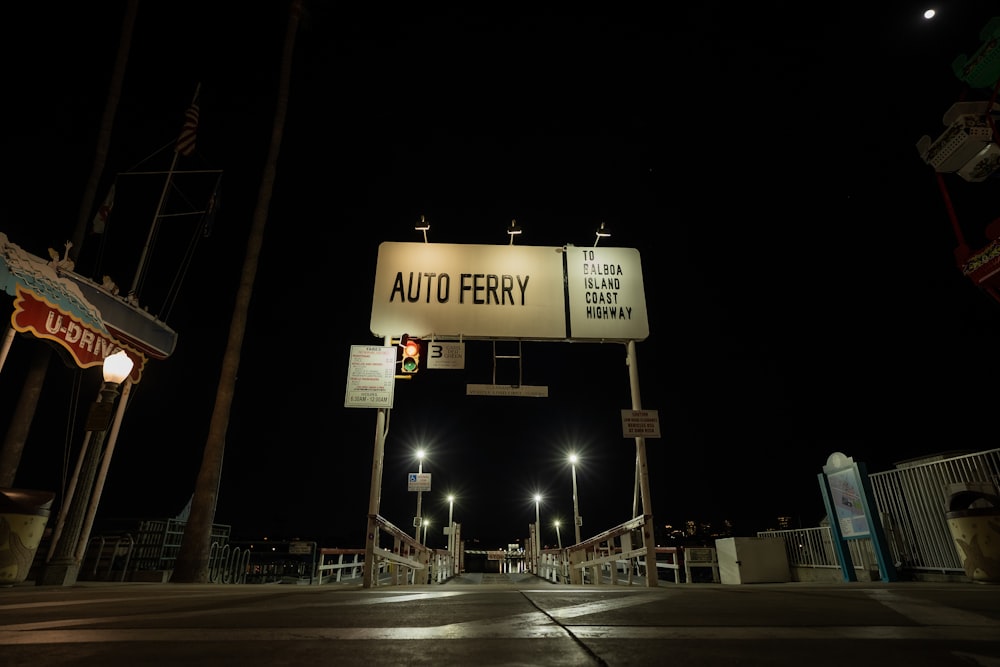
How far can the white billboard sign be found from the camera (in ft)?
30.2

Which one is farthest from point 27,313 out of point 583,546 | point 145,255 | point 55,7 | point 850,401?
point 850,401

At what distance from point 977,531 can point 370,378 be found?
9429mm

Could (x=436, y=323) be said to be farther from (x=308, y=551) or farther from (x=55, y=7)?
(x=55, y=7)

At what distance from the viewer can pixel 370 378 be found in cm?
821

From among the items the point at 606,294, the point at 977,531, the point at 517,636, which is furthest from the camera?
the point at 606,294

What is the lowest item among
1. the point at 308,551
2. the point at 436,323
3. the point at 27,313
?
the point at 308,551

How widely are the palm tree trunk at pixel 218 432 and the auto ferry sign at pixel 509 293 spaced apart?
4.23 meters

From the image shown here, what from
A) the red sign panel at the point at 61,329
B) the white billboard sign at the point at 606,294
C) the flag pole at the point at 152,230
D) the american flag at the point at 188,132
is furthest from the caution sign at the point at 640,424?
the american flag at the point at 188,132

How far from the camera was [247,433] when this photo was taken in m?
31.7

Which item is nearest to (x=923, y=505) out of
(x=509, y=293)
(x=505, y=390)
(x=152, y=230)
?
(x=505, y=390)

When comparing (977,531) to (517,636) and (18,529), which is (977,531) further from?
(18,529)

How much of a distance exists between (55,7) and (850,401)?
3932cm

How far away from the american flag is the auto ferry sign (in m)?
6.53

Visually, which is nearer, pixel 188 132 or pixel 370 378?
pixel 370 378
